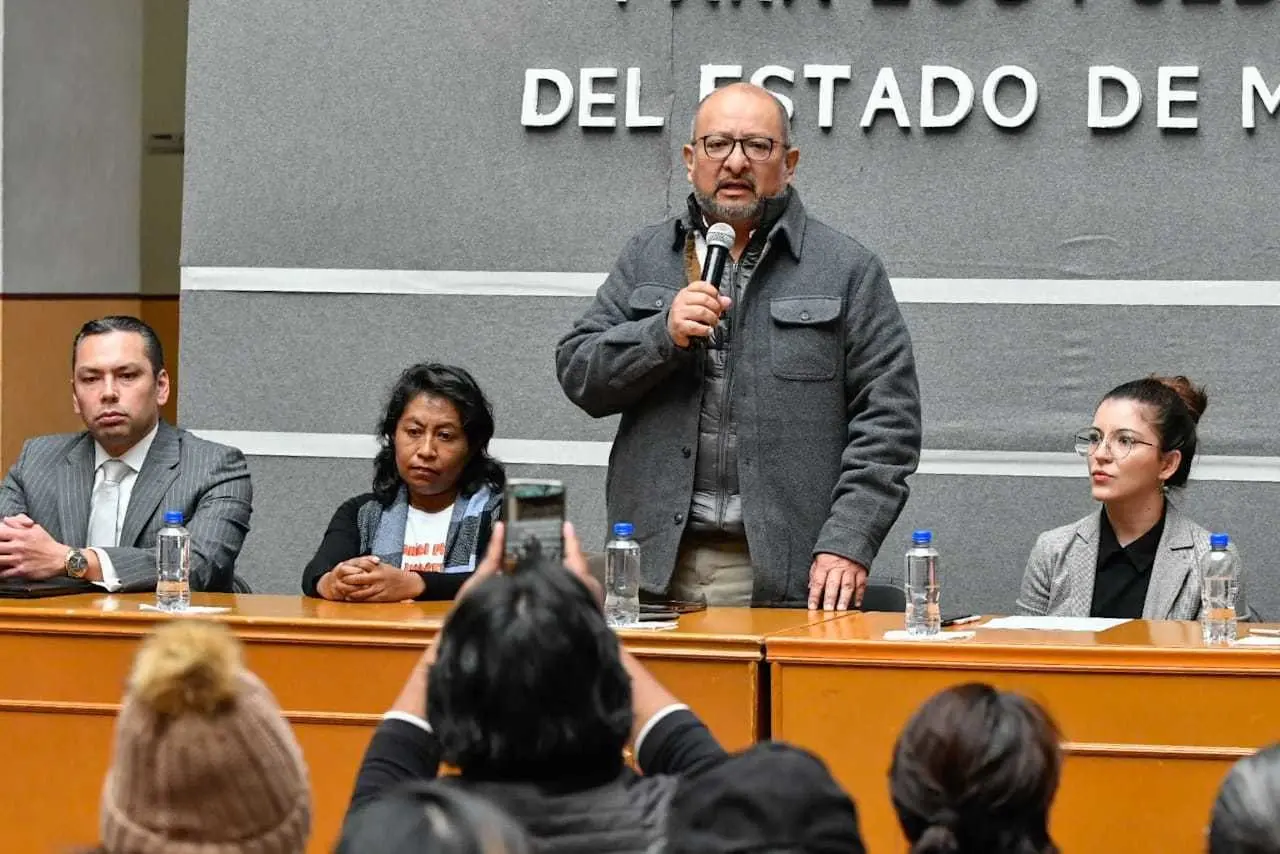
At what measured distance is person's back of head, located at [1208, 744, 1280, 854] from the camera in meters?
1.82

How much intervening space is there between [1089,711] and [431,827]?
1.88 meters

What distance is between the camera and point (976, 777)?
80.7 inches

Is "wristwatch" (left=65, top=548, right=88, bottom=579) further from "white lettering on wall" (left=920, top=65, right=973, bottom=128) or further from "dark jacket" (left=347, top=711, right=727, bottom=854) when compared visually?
"white lettering on wall" (left=920, top=65, right=973, bottom=128)

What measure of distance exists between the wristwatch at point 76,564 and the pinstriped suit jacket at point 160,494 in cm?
19

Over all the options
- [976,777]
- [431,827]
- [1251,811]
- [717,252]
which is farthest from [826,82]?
[431,827]

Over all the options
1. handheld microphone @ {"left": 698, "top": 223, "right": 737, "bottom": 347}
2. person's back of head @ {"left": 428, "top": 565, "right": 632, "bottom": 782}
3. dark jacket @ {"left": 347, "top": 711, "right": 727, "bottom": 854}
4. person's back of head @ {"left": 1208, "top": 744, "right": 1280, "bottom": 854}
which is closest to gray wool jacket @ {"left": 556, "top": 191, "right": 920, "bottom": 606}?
handheld microphone @ {"left": 698, "top": 223, "right": 737, "bottom": 347}

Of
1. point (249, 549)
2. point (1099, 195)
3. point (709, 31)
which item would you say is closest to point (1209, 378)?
point (1099, 195)

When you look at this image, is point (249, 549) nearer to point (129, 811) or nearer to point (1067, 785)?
point (1067, 785)

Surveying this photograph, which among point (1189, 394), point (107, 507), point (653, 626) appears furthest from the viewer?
point (1189, 394)

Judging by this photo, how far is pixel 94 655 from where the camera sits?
3.69 metres

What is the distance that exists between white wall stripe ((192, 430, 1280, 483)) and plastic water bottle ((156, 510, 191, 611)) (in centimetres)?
171

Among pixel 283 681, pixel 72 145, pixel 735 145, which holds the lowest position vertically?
pixel 283 681

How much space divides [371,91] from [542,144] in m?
0.59

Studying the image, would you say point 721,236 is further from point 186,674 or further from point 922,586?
point 186,674
